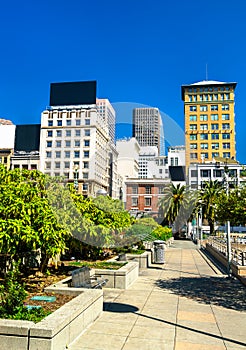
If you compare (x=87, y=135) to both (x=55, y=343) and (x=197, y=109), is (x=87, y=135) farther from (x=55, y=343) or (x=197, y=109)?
(x=197, y=109)

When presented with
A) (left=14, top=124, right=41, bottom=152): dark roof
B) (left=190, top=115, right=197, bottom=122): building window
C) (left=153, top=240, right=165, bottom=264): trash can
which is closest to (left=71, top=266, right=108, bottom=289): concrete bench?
(left=14, top=124, right=41, bottom=152): dark roof

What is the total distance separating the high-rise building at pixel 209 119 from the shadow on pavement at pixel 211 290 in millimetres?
80885

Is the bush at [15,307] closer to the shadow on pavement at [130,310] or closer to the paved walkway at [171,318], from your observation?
the paved walkway at [171,318]

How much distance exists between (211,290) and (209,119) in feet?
291

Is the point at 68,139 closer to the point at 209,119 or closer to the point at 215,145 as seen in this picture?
the point at 215,145

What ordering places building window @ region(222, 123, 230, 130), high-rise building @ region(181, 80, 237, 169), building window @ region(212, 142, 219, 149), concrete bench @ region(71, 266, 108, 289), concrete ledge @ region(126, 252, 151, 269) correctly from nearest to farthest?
concrete bench @ region(71, 266, 108, 289)
concrete ledge @ region(126, 252, 151, 269)
building window @ region(212, 142, 219, 149)
high-rise building @ region(181, 80, 237, 169)
building window @ region(222, 123, 230, 130)

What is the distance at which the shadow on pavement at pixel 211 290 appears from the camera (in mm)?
8695

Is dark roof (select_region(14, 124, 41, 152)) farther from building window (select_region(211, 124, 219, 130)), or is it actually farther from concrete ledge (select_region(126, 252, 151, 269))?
building window (select_region(211, 124, 219, 130))

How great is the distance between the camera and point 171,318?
6.96 m

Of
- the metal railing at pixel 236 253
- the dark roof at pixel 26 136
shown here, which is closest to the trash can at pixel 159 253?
the metal railing at pixel 236 253

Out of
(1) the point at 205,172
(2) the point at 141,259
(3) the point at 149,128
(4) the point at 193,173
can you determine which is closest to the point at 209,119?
(4) the point at 193,173

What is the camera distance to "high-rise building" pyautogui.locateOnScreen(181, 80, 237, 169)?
9219cm

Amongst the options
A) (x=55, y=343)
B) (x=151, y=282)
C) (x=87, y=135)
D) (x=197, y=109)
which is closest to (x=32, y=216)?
(x=55, y=343)

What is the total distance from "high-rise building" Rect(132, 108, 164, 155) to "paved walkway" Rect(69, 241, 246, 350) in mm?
3573
